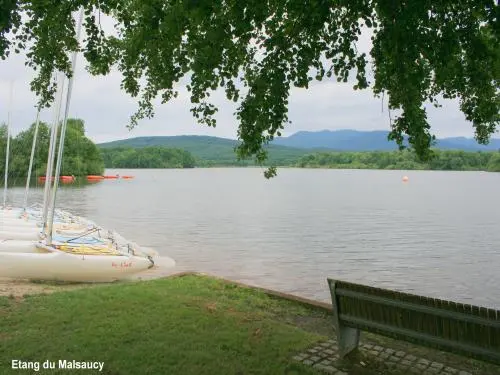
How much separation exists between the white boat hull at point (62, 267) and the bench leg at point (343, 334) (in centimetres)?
938

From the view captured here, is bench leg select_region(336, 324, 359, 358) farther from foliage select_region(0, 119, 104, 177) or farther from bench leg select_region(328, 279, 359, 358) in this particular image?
foliage select_region(0, 119, 104, 177)

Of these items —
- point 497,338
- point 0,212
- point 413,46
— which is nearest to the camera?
point 413,46

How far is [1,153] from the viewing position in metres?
69.8

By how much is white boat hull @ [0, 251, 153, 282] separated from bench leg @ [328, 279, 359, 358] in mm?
9381

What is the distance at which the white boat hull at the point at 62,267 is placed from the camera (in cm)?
1280

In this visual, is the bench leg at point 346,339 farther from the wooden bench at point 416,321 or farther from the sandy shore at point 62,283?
the sandy shore at point 62,283

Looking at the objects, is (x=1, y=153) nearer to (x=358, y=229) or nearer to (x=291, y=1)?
(x=358, y=229)

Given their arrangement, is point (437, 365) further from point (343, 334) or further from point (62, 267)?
point (62, 267)

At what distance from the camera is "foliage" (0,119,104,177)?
73750 millimetres

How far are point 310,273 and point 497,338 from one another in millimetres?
11243

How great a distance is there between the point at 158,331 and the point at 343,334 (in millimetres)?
2288

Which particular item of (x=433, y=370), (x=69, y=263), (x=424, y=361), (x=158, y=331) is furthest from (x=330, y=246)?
→ (x=433, y=370)

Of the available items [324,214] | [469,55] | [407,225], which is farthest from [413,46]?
[324,214]

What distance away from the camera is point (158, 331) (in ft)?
20.2
